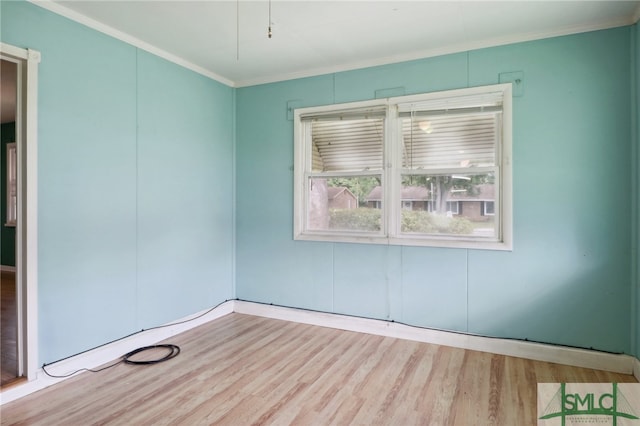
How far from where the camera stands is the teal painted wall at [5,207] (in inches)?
256

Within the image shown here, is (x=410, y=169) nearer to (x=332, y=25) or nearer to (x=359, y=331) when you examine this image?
(x=332, y=25)

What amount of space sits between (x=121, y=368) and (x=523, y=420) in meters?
2.89

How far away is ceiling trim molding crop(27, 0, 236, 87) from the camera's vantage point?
262 centimetres

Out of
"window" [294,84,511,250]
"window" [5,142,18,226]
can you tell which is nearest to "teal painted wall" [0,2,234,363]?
"window" [294,84,511,250]

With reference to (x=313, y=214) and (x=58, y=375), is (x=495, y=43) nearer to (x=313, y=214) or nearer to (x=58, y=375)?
(x=313, y=214)

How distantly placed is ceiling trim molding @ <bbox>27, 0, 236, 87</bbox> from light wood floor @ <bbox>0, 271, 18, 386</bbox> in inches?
90.2

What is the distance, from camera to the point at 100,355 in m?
2.93

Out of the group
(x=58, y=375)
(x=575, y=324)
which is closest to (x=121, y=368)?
(x=58, y=375)

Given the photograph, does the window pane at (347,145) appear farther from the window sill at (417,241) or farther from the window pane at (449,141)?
the window sill at (417,241)

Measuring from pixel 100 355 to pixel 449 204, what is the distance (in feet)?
10.8

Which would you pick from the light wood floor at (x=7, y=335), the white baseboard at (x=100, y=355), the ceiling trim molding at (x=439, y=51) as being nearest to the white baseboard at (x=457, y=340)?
the white baseboard at (x=100, y=355)

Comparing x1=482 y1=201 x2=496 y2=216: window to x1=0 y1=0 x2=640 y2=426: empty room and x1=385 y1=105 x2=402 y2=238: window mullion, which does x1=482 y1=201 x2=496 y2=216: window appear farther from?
x1=385 y1=105 x2=402 y2=238: window mullion

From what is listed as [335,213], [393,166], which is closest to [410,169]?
[393,166]

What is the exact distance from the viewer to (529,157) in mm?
3070
